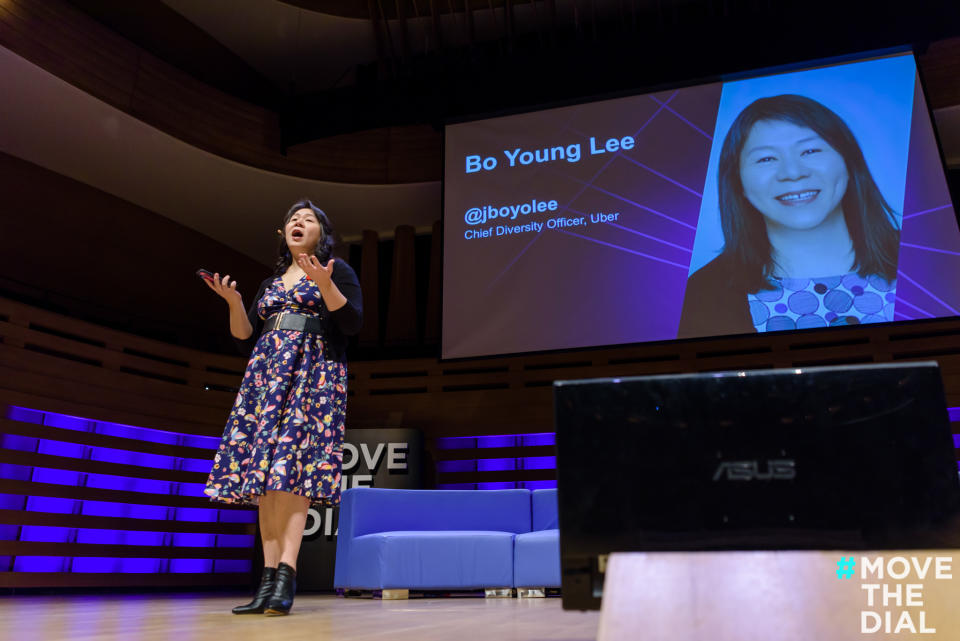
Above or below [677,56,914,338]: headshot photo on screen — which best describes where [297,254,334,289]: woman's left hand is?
below

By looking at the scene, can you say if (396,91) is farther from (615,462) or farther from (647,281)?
(615,462)

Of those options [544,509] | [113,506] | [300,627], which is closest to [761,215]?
[544,509]

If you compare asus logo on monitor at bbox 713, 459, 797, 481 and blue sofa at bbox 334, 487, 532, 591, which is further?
blue sofa at bbox 334, 487, 532, 591

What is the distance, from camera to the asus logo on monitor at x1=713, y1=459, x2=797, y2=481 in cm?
85

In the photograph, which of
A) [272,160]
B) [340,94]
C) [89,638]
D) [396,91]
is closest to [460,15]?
[396,91]

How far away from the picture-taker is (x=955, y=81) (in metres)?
4.84

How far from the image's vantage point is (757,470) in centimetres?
86

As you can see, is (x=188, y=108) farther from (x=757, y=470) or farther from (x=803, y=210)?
(x=757, y=470)

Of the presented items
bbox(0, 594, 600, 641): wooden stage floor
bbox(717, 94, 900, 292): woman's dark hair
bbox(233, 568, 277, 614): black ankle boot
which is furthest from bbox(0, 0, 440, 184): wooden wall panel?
bbox(233, 568, 277, 614): black ankle boot

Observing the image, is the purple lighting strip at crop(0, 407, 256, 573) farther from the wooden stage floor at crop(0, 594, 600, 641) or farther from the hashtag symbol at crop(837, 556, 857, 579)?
the hashtag symbol at crop(837, 556, 857, 579)

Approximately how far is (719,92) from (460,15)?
2.09 metres

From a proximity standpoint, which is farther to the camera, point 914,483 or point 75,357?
point 75,357

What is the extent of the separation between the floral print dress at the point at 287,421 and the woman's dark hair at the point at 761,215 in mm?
2738

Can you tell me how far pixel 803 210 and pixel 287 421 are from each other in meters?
3.28
